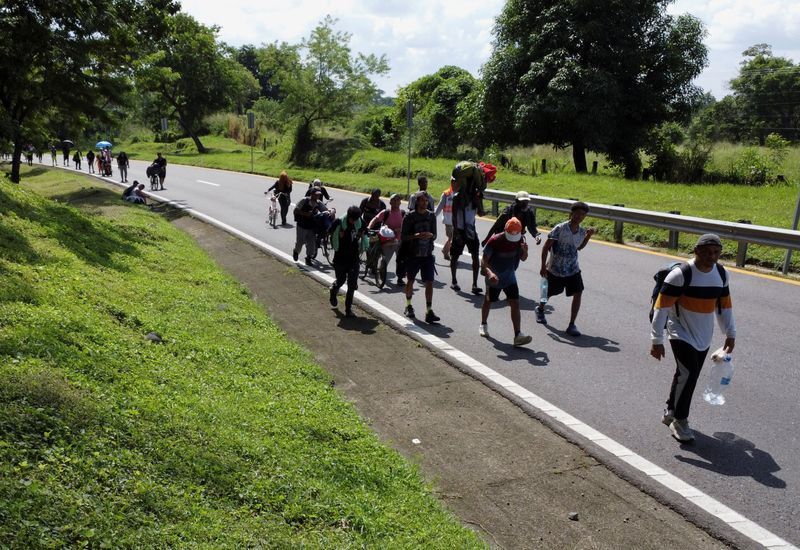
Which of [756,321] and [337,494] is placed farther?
[756,321]

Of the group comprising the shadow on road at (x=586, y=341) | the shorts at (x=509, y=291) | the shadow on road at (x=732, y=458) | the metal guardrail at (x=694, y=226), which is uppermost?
the metal guardrail at (x=694, y=226)

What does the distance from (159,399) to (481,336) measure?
4.60m

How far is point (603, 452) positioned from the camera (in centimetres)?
573

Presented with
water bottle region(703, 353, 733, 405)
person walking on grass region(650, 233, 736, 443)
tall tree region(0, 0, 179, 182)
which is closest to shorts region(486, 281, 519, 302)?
person walking on grass region(650, 233, 736, 443)

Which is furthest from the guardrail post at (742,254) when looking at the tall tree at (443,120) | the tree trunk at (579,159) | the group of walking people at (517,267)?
the tall tree at (443,120)

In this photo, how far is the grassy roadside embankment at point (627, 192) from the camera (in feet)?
50.9

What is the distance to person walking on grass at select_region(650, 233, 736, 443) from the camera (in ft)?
19.4

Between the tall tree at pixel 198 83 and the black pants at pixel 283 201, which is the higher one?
the tall tree at pixel 198 83

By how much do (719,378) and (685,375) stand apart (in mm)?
314

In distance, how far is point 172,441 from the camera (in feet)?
15.7

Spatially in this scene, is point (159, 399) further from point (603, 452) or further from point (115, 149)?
point (115, 149)

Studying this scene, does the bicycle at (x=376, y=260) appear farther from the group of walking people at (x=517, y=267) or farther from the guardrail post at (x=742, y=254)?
the guardrail post at (x=742, y=254)

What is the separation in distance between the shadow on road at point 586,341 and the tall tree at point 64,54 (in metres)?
11.6

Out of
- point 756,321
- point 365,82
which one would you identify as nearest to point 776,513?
point 756,321
